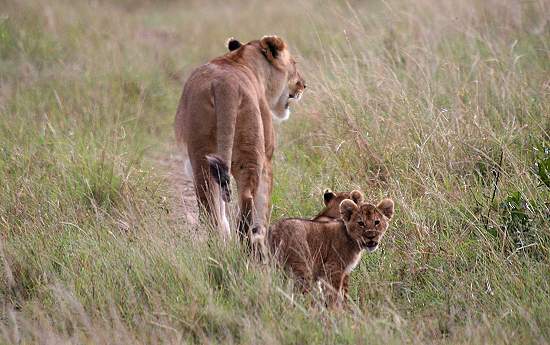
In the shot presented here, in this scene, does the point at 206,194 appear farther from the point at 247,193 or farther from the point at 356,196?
the point at 356,196

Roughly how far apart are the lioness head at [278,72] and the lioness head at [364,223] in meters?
1.50

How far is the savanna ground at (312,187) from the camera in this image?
13.7 feet

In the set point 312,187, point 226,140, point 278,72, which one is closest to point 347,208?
point 226,140

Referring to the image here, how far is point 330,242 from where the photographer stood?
484cm

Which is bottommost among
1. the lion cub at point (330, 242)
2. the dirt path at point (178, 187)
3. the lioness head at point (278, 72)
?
the dirt path at point (178, 187)

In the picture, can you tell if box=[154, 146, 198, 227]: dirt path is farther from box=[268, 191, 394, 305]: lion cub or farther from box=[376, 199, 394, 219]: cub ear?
box=[376, 199, 394, 219]: cub ear

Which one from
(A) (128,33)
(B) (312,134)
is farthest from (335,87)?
(A) (128,33)

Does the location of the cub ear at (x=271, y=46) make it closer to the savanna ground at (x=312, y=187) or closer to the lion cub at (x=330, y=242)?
the savanna ground at (x=312, y=187)

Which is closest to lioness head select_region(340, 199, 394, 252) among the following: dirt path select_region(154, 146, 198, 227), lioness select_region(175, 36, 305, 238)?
lioness select_region(175, 36, 305, 238)

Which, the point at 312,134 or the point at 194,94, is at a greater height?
the point at 194,94

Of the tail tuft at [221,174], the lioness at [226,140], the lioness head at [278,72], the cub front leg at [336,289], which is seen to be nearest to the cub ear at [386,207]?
the cub front leg at [336,289]

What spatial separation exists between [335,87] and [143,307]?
10.5 feet

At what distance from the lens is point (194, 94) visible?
5.18m

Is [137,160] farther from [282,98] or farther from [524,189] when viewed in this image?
[524,189]
